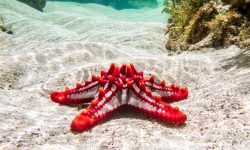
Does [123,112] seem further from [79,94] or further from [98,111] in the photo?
[79,94]

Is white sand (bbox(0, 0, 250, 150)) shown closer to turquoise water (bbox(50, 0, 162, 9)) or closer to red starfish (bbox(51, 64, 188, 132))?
red starfish (bbox(51, 64, 188, 132))

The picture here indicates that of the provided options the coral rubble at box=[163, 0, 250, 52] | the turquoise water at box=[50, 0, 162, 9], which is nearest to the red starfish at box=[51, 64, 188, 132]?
the coral rubble at box=[163, 0, 250, 52]

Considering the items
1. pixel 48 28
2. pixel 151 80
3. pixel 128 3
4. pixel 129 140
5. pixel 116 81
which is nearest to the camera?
pixel 129 140

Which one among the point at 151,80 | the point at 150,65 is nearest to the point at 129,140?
the point at 151,80

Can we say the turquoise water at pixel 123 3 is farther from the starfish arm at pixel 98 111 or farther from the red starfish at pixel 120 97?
the starfish arm at pixel 98 111

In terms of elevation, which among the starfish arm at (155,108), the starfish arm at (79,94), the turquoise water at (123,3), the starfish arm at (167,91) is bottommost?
the turquoise water at (123,3)

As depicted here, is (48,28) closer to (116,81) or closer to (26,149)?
(116,81)

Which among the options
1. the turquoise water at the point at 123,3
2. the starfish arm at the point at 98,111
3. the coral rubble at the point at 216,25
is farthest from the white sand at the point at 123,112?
the turquoise water at the point at 123,3
